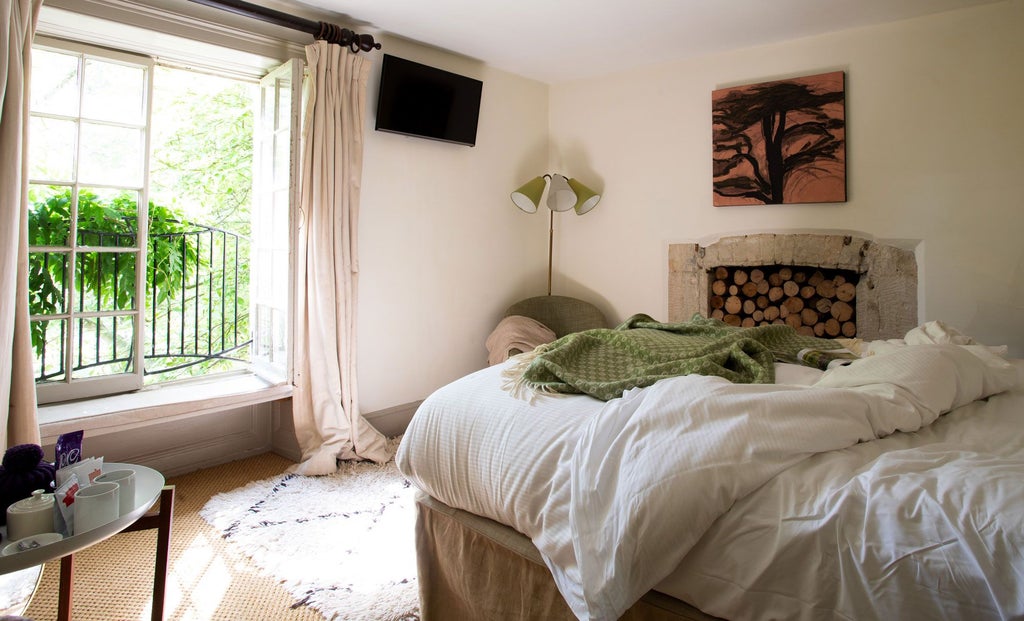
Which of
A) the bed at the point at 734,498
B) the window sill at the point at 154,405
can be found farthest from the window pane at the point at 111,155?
the bed at the point at 734,498

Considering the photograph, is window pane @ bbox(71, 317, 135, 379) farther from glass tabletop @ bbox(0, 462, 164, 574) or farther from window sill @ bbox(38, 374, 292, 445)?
glass tabletop @ bbox(0, 462, 164, 574)

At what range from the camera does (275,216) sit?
3033mm

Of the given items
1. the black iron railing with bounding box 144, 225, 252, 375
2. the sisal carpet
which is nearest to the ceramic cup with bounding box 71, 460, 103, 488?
the sisal carpet

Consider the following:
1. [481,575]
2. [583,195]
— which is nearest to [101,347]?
[583,195]

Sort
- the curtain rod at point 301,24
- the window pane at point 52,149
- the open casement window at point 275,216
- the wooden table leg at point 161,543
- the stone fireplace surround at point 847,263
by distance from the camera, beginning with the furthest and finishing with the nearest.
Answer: the stone fireplace surround at point 847,263 → the open casement window at point 275,216 → the curtain rod at point 301,24 → the window pane at point 52,149 → the wooden table leg at point 161,543

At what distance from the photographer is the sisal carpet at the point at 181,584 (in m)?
1.76

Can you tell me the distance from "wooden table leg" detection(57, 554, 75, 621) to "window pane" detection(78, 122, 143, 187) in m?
1.72

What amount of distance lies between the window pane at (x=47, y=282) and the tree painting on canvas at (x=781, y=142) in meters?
3.46

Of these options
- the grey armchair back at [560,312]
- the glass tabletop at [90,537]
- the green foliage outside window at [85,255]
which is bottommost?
the glass tabletop at [90,537]

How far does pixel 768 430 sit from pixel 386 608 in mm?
1299

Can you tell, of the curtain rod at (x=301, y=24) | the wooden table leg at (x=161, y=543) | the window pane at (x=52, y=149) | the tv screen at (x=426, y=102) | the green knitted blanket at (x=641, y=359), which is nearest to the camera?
the wooden table leg at (x=161, y=543)

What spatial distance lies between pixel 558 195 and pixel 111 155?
2.50 m

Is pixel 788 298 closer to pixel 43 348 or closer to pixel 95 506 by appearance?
pixel 95 506

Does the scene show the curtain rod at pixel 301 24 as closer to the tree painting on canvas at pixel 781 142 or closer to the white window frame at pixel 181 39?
the white window frame at pixel 181 39
